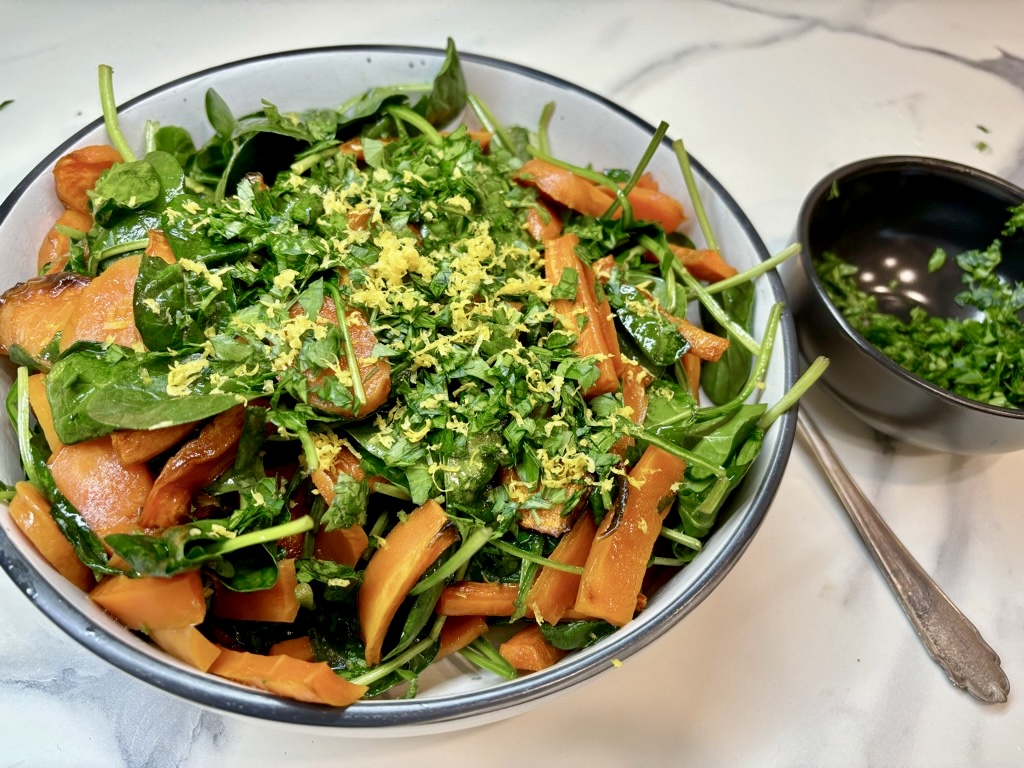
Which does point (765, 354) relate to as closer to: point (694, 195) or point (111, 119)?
point (694, 195)

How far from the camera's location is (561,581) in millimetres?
1351

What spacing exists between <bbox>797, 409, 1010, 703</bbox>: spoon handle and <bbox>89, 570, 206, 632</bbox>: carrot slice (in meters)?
1.49

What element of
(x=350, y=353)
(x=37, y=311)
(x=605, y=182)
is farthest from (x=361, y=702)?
(x=605, y=182)

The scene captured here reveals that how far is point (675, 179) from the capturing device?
6.12 feet

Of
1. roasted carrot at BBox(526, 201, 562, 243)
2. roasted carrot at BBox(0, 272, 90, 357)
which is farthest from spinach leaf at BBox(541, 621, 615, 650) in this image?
roasted carrot at BBox(0, 272, 90, 357)

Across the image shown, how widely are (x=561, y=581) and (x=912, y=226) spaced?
170cm

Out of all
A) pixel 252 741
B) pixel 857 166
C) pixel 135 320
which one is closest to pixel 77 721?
pixel 252 741

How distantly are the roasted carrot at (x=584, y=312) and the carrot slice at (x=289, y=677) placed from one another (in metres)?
0.70

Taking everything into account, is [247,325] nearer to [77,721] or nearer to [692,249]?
[77,721]

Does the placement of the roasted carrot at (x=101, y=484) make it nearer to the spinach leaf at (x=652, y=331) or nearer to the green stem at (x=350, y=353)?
the green stem at (x=350, y=353)

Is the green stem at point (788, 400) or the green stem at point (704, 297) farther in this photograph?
the green stem at point (704, 297)

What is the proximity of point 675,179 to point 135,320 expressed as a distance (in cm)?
129

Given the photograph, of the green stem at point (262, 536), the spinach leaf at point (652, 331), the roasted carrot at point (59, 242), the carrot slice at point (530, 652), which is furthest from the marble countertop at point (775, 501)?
the roasted carrot at point (59, 242)

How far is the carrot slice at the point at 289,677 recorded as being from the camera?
110 cm
